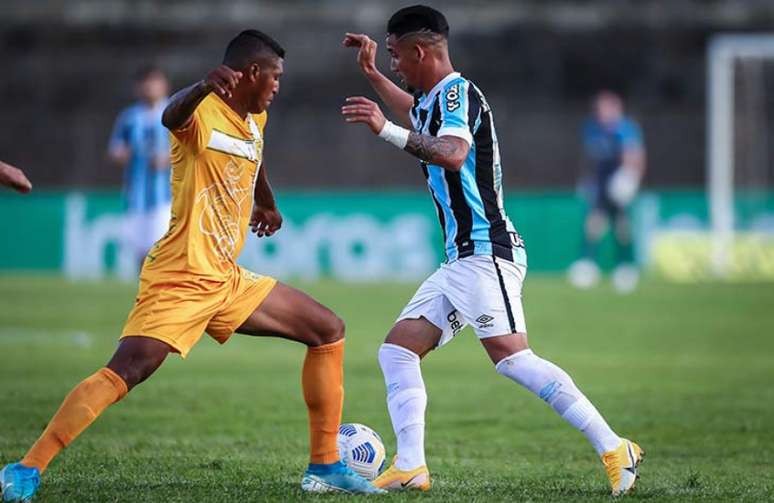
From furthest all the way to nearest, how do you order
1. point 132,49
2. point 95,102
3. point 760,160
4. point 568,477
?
1. point 132,49
2. point 95,102
3. point 760,160
4. point 568,477

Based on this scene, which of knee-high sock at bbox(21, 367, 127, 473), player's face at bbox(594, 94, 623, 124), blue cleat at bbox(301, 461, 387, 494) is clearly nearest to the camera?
knee-high sock at bbox(21, 367, 127, 473)

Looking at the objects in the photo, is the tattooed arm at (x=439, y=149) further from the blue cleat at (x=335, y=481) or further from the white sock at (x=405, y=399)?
the blue cleat at (x=335, y=481)

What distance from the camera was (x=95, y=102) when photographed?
1523 inches

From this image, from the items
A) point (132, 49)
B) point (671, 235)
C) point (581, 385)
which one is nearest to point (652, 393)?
point (581, 385)

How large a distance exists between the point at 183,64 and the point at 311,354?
33.2 meters

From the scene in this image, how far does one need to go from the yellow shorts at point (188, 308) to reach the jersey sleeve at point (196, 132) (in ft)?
2.12

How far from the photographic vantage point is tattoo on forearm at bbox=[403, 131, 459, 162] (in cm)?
689

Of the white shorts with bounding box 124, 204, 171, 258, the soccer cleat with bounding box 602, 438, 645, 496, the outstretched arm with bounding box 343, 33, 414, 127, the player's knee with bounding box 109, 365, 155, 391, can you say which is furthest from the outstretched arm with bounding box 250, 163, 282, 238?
the white shorts with bounding box 124, 204, 171, 258

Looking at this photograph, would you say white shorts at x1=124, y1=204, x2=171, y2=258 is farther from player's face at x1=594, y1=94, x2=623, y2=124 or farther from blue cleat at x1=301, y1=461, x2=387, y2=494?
player's face at x1=594, y1=94, x2=623, y2=124

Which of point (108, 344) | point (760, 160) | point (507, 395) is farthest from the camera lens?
point (760, 160)

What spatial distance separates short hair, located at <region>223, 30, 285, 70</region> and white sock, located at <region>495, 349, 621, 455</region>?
1964 millimetres

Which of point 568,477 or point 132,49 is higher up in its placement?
point 132,49

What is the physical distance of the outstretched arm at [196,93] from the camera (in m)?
6.56

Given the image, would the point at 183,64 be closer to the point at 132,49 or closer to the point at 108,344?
the point at 132,49
